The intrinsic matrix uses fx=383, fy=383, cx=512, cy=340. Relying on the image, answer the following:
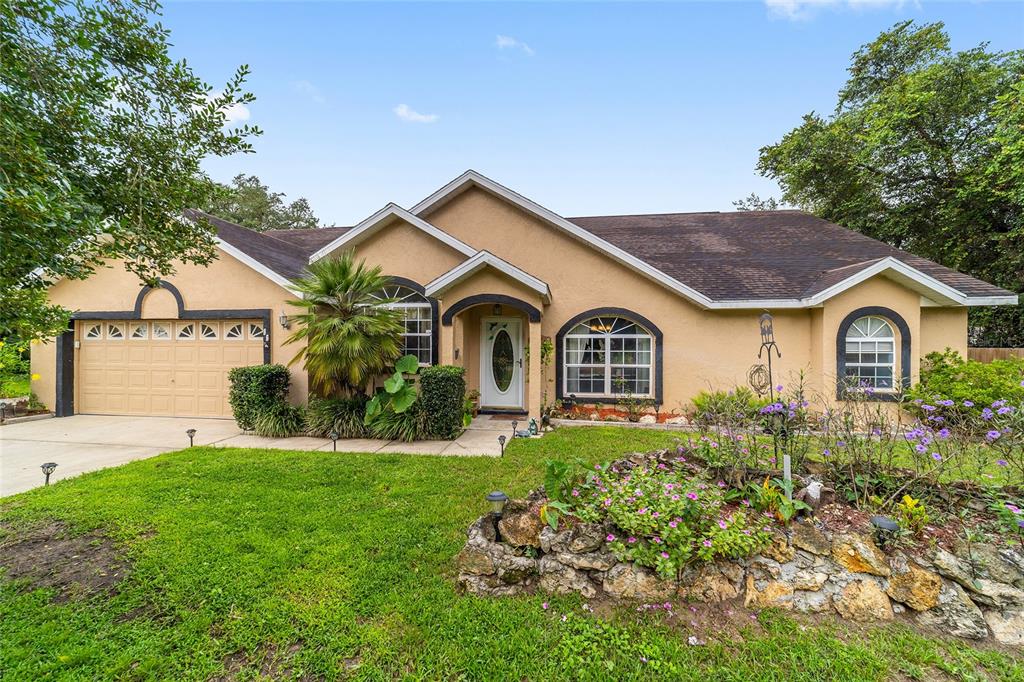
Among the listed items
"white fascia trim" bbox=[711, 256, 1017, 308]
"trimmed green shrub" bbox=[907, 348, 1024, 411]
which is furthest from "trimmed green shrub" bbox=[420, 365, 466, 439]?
"trimmed green shrub" bbox=[907, 348, 1024, 411]

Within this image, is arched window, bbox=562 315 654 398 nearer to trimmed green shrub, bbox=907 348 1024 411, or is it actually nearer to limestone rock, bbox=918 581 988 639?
trimmed green shrub, bbox=907 348 1024 411

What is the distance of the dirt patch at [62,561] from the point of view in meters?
3.31

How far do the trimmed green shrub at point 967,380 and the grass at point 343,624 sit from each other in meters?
6.96

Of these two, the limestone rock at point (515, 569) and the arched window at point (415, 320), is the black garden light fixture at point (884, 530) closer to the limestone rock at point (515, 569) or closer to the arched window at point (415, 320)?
the limestone rock at point (515, 569)

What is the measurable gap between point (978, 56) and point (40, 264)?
2661cm

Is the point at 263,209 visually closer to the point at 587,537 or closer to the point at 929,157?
the point at 587,537

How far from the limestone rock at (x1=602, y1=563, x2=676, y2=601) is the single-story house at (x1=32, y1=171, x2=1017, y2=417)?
619cm

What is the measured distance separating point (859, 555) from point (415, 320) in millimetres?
9029

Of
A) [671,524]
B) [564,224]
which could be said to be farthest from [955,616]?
[564,224]

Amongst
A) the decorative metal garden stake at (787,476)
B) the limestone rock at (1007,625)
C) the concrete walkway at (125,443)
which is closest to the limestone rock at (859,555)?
the decorative metal garden stake at (787,476)

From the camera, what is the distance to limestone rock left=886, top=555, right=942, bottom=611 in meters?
2.94

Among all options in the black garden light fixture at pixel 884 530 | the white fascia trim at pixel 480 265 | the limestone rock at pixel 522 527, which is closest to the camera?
the black garden light fixture at pixel 884 530

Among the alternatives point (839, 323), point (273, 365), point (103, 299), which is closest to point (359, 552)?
point (273, 365)

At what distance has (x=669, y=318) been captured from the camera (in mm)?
9852
